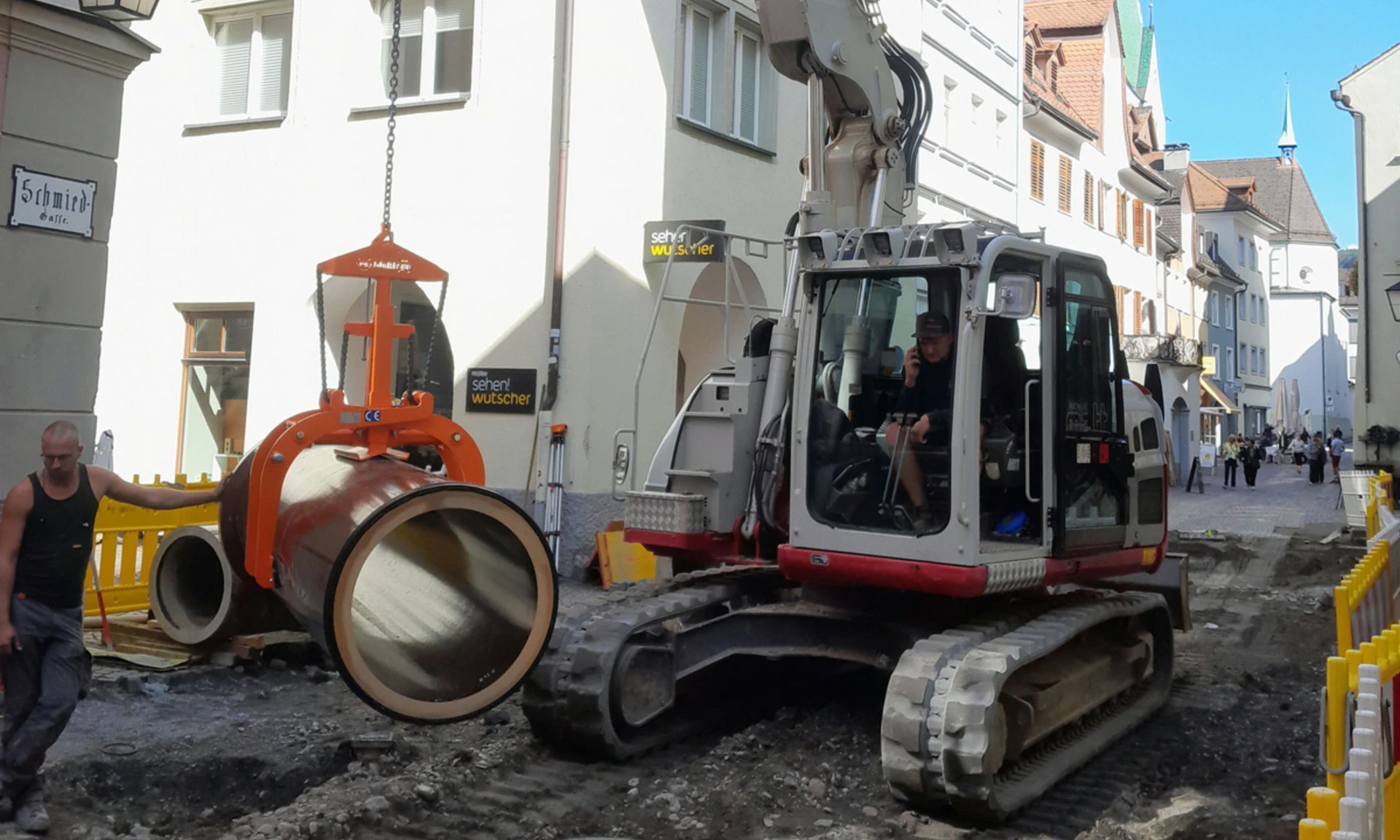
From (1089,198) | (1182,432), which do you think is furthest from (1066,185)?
(1182,432)

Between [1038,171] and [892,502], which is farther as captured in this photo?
[1038,171]

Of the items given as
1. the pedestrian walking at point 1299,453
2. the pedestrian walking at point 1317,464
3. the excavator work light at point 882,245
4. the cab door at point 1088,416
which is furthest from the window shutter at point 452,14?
the pedestrian walking at point 1299,453

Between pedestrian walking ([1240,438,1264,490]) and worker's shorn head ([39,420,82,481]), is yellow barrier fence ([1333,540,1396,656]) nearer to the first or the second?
worker's shorn head ([39,420,82,481])

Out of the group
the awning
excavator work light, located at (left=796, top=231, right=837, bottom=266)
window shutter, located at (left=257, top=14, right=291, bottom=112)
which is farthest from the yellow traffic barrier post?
the awning

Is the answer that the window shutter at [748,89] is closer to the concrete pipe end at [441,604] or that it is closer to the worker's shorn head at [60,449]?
the concrete pipe end at [441,604]

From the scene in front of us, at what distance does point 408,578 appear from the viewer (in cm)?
589

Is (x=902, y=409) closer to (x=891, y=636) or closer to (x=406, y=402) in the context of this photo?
(x=891, y=636)

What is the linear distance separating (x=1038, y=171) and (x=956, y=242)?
74.1 feet

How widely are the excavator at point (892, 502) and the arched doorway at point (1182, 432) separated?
33.9 meters

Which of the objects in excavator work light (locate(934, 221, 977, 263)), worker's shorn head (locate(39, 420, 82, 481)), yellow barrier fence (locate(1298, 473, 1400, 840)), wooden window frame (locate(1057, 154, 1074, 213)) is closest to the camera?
yellow barrier fence (locate(1298, 473, 1400, 840))

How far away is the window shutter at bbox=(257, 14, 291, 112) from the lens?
14.6m

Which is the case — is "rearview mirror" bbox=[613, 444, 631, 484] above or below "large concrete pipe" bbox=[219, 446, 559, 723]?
above

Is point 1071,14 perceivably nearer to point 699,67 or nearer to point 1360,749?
point 699,67

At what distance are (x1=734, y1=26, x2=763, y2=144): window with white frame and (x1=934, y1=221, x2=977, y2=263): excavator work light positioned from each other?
28.8 ft
